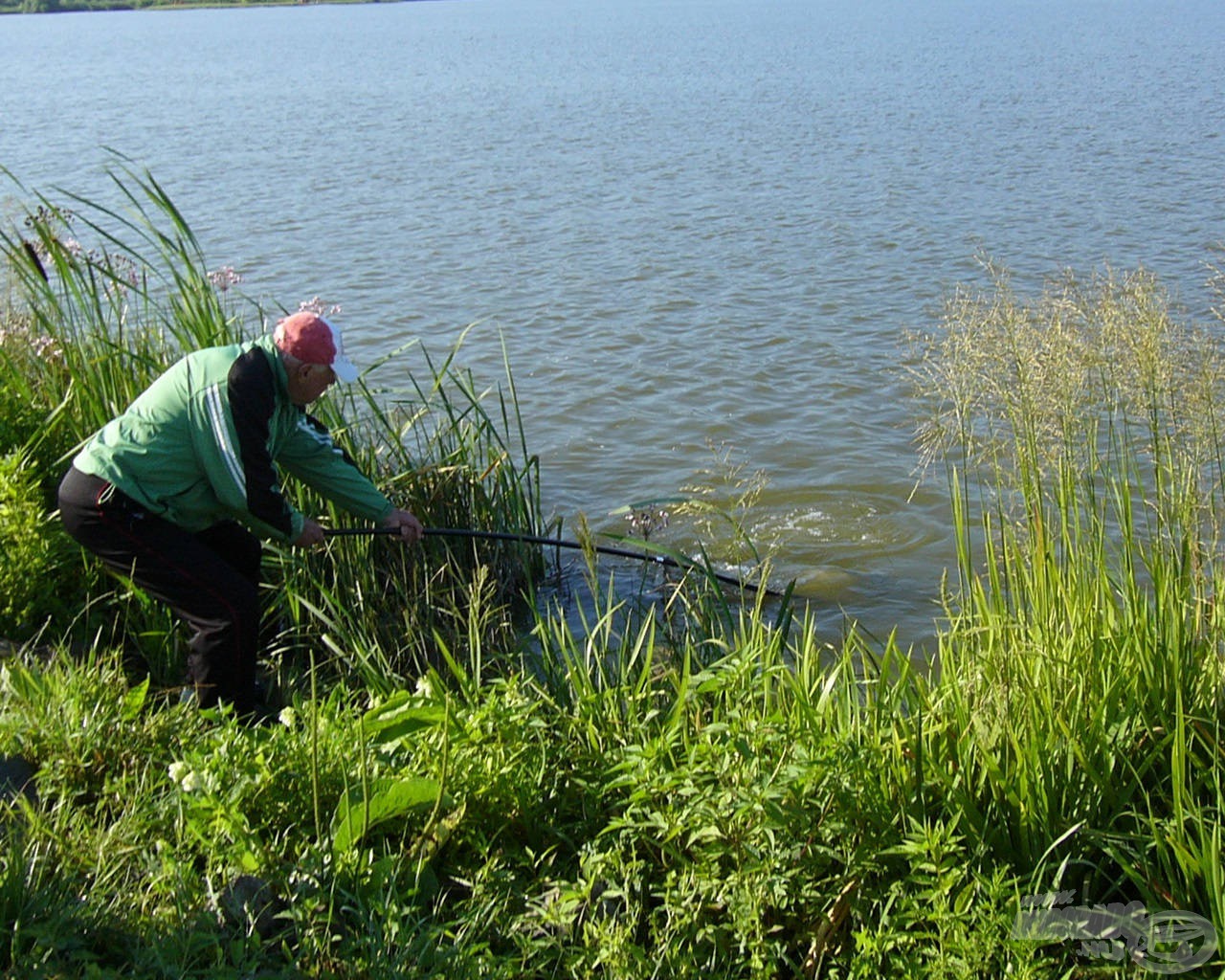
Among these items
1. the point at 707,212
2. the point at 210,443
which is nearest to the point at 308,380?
the point at 210,443

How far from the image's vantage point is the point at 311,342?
15.0 feet

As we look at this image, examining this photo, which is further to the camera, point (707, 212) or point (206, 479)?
point (707, 212)

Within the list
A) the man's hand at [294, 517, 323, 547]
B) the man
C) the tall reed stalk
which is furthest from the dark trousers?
the tall reed stalk

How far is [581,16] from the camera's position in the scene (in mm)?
52906

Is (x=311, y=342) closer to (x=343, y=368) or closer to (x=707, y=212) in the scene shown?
(x=343, y=368)

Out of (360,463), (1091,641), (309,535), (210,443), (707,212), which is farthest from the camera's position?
(707,212)

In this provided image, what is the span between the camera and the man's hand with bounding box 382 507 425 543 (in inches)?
203

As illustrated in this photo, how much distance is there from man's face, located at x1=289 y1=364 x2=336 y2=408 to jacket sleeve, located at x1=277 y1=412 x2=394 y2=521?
9.4 inches

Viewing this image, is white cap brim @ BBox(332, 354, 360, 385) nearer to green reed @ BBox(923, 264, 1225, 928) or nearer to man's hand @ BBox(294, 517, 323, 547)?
man's hand @ BBox(294, 517, 323, 547)

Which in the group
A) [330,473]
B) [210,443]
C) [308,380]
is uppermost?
[308,380]

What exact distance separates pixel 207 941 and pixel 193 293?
3.57 m

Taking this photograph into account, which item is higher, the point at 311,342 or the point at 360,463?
the point at 311,342

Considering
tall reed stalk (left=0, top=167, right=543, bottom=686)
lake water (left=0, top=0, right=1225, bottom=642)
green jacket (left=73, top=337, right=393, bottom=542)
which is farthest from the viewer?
lake water (left=0, top=0, right=1225, bottom=642)

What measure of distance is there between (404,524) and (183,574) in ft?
2.84
